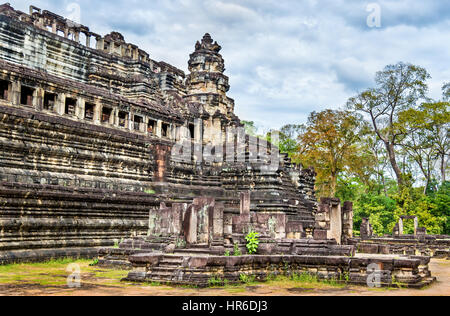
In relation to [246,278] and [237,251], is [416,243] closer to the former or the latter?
[237,251]

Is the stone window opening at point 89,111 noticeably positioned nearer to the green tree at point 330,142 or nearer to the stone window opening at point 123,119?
the stone window opening at point 123,119

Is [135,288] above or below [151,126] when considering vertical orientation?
below

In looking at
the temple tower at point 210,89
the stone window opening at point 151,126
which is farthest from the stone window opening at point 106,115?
the temple tower at point 210,89

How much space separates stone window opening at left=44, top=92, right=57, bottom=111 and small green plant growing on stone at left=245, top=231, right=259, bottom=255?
374 inches

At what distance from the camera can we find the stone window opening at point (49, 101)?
61.2 feet

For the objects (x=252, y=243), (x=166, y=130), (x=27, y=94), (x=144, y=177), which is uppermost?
(x=27, y=94)

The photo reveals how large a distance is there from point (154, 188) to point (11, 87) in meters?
6.86

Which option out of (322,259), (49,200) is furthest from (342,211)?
(49,200)

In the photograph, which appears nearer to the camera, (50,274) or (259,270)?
(50,274)

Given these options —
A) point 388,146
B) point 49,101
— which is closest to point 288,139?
point 388,146

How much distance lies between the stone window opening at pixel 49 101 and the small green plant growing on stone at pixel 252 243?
9502mm

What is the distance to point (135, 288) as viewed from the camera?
9953mm

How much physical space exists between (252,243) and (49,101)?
1012 centimetres

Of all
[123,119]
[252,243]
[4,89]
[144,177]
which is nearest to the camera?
[252,243]
